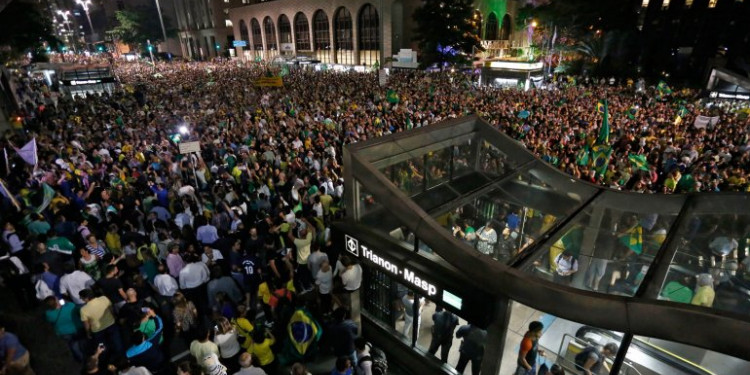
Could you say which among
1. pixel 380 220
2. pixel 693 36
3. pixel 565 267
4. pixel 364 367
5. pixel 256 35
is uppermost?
pixel 256 35

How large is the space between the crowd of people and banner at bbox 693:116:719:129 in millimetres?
447

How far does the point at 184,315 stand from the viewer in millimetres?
6004

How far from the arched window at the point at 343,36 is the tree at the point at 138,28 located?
6174 centimetres

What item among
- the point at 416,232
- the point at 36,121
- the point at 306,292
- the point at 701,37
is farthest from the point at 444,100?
the point at 701,37

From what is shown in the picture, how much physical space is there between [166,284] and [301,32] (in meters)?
64.5

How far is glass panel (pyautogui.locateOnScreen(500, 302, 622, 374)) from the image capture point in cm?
518

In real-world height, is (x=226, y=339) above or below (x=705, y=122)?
below

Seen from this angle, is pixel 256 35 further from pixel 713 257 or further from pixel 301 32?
pixel 713 257

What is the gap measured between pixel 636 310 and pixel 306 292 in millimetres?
6048

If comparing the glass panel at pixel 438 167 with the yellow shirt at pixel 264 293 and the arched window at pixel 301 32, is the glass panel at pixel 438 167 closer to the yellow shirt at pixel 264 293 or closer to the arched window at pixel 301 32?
the yellow shirt at pixel 264 293

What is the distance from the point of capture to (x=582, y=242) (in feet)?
19.6

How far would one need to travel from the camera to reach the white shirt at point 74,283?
20.9 ft

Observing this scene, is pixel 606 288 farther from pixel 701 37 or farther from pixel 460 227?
pixel 701 37

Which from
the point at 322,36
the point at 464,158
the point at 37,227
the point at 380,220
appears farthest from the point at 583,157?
the point at 322,36
